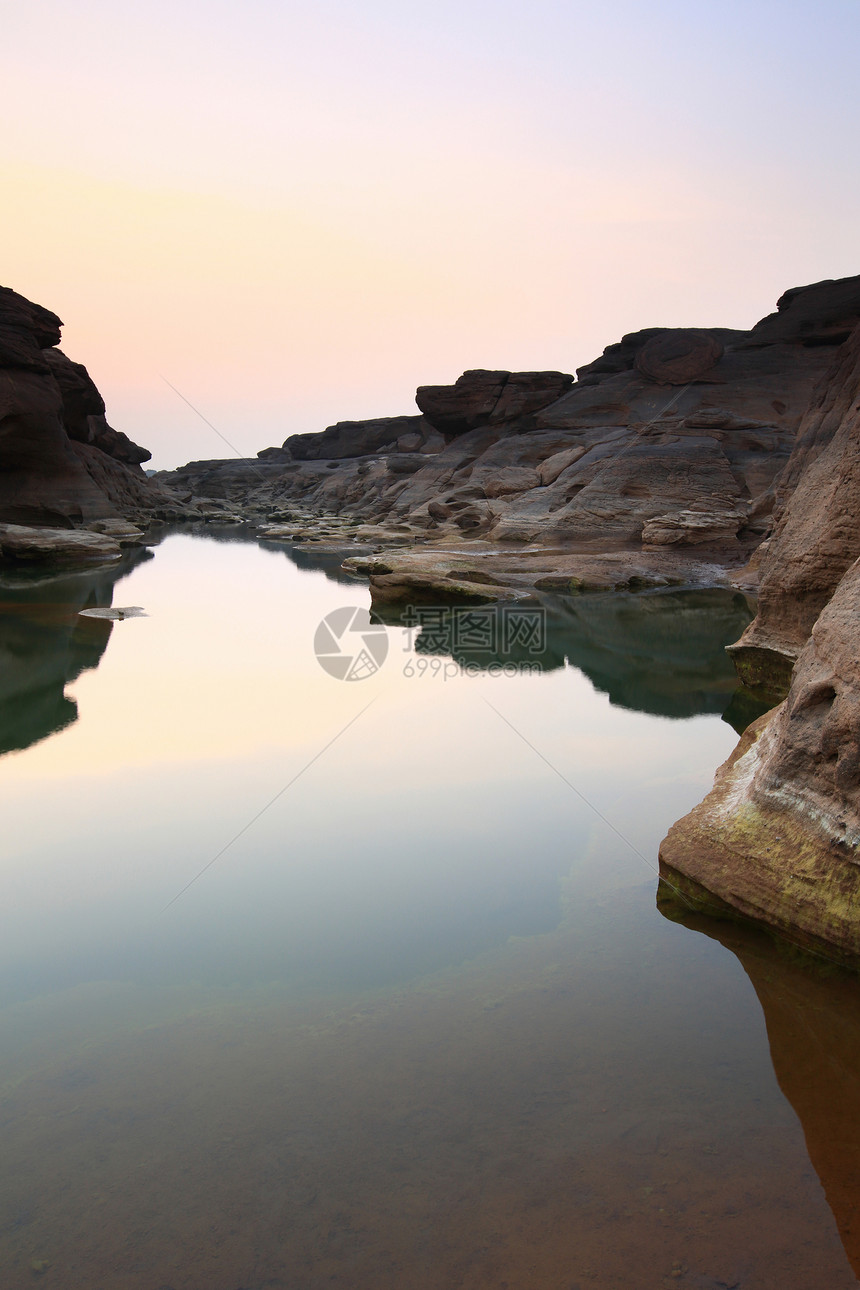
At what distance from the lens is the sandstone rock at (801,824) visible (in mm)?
3254

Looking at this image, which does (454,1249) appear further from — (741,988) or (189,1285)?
(741,988)

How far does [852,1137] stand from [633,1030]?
0.78 metres

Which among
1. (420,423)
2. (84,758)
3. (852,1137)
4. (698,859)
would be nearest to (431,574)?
(84,758)

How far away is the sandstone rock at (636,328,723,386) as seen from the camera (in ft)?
100

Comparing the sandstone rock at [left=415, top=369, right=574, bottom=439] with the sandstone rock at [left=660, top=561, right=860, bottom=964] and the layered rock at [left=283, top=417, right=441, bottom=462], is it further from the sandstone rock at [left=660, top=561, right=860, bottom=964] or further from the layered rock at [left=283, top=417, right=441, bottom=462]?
the sandstone rock at [left=660, top=561, right=860, bottom=964]

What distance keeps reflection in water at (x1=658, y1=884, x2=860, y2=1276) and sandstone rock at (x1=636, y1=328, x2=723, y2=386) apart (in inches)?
1204

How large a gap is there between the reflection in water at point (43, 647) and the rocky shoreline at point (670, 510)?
394cm

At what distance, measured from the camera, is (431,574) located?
47.6ft

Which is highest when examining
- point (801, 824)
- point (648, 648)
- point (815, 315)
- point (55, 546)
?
point (815, 315)

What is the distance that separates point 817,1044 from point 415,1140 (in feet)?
4.96

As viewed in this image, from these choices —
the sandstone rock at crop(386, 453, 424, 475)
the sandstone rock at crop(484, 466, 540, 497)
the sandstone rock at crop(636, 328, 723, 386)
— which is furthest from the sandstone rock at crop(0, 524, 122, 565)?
the sandstone rock at crop(386, 453, 424, 475)

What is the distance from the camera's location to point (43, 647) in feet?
35.6

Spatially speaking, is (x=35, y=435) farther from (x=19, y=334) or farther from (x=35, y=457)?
(x=19, y=334)

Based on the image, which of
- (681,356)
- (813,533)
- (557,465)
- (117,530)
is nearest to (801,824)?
(813,533)
